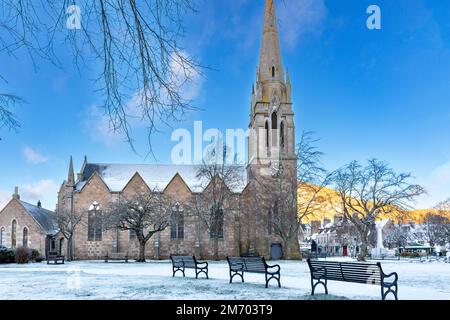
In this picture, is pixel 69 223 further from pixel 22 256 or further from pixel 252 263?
pixel 252 263

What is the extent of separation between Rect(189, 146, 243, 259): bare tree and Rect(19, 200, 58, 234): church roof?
60.3 feet

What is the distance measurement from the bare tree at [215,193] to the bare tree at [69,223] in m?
13.0

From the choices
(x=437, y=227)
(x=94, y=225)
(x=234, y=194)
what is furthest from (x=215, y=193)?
(x=437, y=227)

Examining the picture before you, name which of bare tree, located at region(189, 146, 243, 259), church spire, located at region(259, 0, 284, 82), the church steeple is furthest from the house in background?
church spire, located at region(259, 0, 284, 82)

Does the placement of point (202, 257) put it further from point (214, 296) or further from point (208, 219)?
point (214, 296)

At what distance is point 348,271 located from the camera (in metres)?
12.2

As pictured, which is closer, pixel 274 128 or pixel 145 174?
pixel 274 128

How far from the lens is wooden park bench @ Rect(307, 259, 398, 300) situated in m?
11.0

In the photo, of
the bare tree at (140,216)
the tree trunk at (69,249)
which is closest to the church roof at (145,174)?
the tree trunk at (69,249)

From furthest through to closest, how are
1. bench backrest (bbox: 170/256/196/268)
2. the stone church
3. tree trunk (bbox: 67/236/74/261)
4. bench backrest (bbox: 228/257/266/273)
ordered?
1. the stone church
2. tree trunk (bbox: 67/236/74/261)
3. bench backrest (bbox: 170/256/196/268)
4. bench backrest (bbox: 228/257/266/273)

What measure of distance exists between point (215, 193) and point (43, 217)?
967 inches

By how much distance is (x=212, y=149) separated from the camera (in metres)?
48.2

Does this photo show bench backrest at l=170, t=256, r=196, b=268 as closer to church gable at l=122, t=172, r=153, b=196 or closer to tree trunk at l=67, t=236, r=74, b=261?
tree trunk at l=67, t=236, r=74, b=261

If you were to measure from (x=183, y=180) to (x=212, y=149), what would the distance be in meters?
11.6
